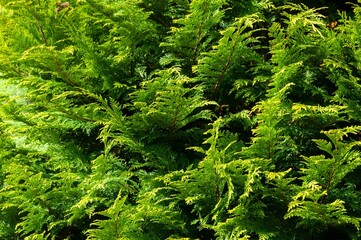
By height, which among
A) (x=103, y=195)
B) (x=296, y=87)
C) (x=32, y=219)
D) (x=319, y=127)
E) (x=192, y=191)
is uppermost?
(x=296, y=87)

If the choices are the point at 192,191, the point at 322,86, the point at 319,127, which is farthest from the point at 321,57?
the point at 192,191

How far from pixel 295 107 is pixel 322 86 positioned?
75cm

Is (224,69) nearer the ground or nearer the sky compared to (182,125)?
nearer the sky

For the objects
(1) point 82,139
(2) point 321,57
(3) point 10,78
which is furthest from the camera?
(1) point 82,139

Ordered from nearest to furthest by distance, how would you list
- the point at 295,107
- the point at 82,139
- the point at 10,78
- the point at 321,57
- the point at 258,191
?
the point at 295,107, the point at 258,191, the point at 321,57, the point at 10,78, the point at 82,139

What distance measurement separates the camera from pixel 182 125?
9.57ft

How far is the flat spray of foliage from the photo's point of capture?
252 centimetres

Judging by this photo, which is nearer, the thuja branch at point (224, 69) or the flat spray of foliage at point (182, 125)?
the flat spray of foliage at point (182, 125)

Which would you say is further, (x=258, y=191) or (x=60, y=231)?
(x=60, y=231)

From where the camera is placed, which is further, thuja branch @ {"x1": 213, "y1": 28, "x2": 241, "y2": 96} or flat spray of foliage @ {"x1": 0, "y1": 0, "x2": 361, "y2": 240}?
thuja branch @ {"x1": 213, "y1": 28, "x2": 241, "y2": 96}

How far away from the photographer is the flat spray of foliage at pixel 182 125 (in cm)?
252

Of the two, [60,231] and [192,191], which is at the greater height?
[192,191]

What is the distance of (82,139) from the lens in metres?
3.50

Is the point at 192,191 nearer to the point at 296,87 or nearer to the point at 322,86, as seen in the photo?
the point at 296,87
